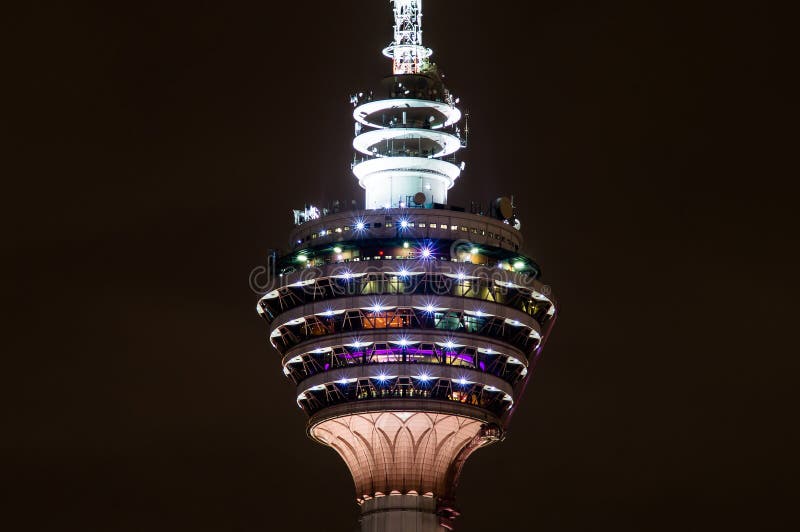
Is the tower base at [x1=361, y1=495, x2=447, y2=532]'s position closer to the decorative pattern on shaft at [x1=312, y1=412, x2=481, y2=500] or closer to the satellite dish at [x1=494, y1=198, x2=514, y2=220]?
the decorative pattern on shaft at [x1=312, y1=412, x2=481, y2=500]

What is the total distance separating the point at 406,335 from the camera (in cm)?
18788

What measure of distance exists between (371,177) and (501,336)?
64.1 ft

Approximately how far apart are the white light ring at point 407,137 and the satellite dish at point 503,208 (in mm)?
8003

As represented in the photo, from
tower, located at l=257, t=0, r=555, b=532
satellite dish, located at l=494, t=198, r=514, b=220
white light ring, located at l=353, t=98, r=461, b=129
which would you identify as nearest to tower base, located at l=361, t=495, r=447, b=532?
tower, located at l=257, t=0, r=555, b=532

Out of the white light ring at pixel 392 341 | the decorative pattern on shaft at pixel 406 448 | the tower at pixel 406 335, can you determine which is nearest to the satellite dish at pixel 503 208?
the tower at pixel 406 335

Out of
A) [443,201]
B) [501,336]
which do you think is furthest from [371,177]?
[501,336]

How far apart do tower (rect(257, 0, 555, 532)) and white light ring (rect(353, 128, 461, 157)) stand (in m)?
6.17

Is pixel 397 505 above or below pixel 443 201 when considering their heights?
below

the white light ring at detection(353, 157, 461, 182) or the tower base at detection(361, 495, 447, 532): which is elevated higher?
the white light ring at detection(353, 157, 461, 182)

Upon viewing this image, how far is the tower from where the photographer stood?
188000mm

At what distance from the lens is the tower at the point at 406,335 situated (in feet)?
617

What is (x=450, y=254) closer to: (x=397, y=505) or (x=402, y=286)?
(x=402, y=286)

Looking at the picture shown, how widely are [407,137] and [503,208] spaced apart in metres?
11.7

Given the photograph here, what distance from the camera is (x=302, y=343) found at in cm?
19150
